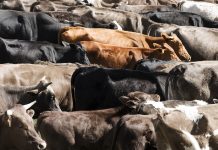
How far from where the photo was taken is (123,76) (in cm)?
1156

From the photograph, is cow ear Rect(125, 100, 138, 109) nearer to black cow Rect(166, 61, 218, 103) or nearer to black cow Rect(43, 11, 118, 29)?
black cow Rect(166, 61, 218, 103)

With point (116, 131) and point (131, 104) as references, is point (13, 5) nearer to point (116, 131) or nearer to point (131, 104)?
point (131, 104)

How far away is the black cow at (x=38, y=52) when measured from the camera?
1441cm

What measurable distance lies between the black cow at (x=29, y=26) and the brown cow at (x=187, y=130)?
9.56m

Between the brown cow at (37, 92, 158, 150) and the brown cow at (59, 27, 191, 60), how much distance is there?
7261mm

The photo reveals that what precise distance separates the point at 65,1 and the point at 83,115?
1536cm

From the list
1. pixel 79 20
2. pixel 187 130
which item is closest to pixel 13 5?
pixel 79 20

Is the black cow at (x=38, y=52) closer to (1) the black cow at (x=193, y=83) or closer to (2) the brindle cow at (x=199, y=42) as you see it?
(1) the black cow at (x=193, y=83)

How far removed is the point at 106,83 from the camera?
11.5 m

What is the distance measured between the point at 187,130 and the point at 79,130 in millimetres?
1808

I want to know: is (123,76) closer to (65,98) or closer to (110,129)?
(65,98)

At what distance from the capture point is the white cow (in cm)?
2311

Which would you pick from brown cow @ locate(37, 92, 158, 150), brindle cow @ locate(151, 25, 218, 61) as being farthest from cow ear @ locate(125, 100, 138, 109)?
brindle cow @ locate(151, 25, 218, 61)

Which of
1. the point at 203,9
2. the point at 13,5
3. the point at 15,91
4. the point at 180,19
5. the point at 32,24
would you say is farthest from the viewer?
the point at 203,9
